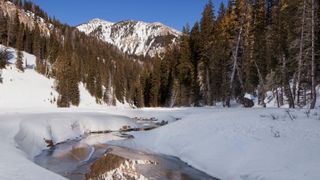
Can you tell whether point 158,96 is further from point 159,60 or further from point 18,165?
point 18,165

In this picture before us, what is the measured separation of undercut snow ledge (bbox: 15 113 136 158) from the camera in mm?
20098

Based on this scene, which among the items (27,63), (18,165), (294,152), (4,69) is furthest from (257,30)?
(27,63)

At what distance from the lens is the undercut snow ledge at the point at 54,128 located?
2010 centimetres

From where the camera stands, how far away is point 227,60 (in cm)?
5350

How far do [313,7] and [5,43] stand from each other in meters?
95.3

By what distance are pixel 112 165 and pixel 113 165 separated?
4cm

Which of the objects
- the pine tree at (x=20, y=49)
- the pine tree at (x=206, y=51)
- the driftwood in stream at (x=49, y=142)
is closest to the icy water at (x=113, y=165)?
the driftwood in stream at (x=49, y=142)

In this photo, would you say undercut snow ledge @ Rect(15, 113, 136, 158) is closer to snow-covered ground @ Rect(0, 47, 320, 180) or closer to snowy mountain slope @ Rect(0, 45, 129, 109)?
snow-covered ground @ Rect(0, 47, 320, 180)

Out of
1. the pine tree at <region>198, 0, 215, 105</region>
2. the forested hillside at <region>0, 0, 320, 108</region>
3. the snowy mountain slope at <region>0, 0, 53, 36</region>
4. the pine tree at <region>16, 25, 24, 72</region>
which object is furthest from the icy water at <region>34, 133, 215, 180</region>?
the snowy mountain slope at <region>0, 0, 53, 36</region>

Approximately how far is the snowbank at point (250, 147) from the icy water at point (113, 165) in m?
0.83

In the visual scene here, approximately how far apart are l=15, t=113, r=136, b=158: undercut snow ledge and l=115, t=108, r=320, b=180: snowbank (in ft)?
20.4

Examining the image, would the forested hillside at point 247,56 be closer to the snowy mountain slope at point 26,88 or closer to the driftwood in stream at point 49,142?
the driftwood in stream at point 49,142

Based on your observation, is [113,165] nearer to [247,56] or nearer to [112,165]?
[112,165]

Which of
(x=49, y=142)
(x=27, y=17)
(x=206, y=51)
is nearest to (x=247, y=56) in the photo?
(x=206, y=51)
